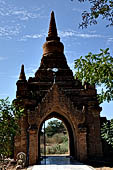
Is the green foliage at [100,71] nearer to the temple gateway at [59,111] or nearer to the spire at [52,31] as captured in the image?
the temple gateway at [59,111]

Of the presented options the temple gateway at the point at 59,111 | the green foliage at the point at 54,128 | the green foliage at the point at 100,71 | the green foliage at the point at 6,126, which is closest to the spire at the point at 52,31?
the temple gateway at the point at 59,111

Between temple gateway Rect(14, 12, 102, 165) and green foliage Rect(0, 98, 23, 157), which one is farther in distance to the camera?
temple gateway Rect(14, 12, 102, 165)

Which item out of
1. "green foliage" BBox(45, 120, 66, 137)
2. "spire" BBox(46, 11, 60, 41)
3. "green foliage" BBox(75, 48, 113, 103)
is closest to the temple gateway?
"spire" BBox(46, 11, 60, 41)

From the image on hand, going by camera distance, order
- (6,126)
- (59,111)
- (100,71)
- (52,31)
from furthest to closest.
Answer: (52,31), (59,111), (6,126), (100,71)

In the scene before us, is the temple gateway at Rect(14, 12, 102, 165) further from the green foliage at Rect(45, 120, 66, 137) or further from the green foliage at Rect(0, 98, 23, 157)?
the green foliage at Rect(45, 120, 66, 137)

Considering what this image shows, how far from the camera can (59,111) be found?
1405cm

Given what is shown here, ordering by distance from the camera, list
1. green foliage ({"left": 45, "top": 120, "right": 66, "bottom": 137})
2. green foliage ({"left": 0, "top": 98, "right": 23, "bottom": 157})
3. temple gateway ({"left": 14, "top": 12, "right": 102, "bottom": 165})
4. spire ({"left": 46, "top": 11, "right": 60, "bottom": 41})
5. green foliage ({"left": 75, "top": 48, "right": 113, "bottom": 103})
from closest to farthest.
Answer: green foliage ({"left": 75, "top": 48, "right": 113, "bottom": 103}) → green foliage ({"left": 0, "top": 98, "right": 23, "bottom": 157}) → temple gateway ({"left": 14, "top": 12, "right": 102, "bottom": 165}) → spire ({"left": 46, "top": 11, "right": 60, "bottom": 41}) → green foliage ({"left": 45, "top": 120, "right": 66, "bottom": 137})

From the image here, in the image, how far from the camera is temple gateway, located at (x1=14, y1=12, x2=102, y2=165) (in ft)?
43.3

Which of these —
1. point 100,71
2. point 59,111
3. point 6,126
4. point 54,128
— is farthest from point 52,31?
point 54,128

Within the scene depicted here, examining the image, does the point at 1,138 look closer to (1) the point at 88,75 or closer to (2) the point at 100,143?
(1) the point at 88,75

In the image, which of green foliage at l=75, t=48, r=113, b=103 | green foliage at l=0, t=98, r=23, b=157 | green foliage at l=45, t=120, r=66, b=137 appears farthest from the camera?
green foliage at l=45, t=120, r=66, b=137

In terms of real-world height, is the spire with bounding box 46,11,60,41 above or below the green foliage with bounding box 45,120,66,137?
above

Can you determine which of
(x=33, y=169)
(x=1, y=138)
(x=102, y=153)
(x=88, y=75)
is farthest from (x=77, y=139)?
(x=88, y=75)

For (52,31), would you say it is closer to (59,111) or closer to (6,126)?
(59,111)
